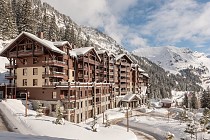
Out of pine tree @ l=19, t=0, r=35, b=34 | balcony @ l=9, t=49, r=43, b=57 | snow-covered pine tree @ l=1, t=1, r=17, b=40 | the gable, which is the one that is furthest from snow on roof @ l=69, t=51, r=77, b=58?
snow-covered pine tree @ l=1, t=1, r=17, b=40

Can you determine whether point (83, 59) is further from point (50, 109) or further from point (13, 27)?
point (13, 27)

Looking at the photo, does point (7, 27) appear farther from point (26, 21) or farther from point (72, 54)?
point (72, 54)

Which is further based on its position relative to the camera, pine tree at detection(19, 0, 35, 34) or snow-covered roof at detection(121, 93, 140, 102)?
pine tree at detection(19, 0, 35, 34)

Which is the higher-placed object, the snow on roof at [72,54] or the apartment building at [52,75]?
the snow on roof at [72,54]

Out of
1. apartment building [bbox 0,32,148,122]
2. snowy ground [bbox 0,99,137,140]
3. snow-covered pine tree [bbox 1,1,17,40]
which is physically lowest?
snowy ground [bbox 0,99,137,140]

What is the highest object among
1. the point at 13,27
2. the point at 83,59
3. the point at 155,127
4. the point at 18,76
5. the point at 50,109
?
the point at 13,27

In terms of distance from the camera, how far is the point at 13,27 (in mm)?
95500

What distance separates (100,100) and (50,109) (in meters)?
20.5

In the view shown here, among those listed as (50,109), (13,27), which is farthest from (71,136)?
(13,27)

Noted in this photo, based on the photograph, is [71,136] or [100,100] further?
[100,100]

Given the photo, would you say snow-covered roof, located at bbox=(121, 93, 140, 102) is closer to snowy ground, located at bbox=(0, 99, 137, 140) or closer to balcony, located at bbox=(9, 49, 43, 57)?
balcony, located at bbox=(9, 49, 43, 57)

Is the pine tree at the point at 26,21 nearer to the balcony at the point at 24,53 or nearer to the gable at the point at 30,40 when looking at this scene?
the gable at the point at 30,40

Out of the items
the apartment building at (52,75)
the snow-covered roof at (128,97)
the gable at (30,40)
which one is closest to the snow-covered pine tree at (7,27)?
the apartment building at (52,75)

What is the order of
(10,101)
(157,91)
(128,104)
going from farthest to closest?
(157,91) < (128,104) < (10,101)
